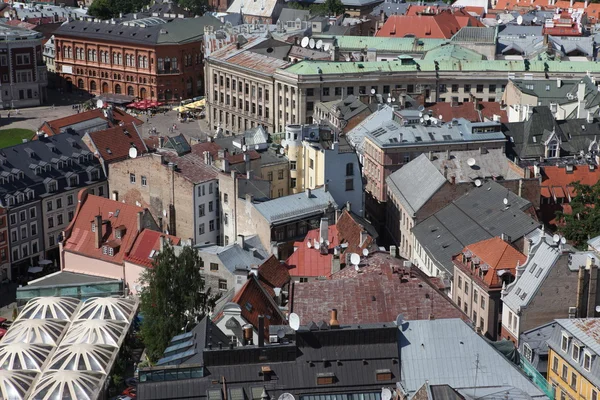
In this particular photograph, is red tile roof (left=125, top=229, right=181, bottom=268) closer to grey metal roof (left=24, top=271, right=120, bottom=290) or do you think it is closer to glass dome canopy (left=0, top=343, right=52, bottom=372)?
grey metal roof (left=24, top=271, right=120, bottom=290)

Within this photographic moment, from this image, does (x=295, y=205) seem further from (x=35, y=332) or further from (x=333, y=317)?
(x=333, y=317)

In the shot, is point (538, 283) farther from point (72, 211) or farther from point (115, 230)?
point (72, 211)

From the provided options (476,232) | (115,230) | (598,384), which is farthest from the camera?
(115,230)

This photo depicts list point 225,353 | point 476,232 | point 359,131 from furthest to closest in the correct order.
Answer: point 359,131 → point 476,232 → point 225,353

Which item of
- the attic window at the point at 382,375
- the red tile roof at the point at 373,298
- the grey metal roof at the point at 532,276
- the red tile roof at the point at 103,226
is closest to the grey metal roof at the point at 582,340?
the grey metal roof at the point at 532,276

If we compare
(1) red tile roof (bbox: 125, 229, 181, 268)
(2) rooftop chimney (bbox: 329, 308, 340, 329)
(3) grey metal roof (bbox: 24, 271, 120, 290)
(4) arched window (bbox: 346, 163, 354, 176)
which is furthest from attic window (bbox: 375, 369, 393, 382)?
(4) arched window (bbox: 346, 163, 354, 176)

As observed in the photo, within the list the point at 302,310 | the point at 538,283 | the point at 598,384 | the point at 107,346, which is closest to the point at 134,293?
the point at 107,346
